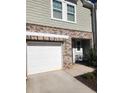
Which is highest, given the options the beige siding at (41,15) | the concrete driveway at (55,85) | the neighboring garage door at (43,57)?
the beige siding at (41,15)

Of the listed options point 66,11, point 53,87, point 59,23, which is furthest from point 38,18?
point 53,87

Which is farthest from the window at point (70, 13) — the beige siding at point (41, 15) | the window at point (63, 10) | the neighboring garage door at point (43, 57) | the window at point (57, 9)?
the neighboring garage door at point (43, 57)

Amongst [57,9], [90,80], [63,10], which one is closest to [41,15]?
[57,9]

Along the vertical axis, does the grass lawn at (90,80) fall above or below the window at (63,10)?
below

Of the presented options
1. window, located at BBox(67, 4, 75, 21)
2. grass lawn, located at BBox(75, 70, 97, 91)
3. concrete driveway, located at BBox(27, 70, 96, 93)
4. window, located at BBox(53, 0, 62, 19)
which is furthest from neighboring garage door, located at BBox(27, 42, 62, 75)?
grass lawn, located at BBox(75, 70, 97, 91)

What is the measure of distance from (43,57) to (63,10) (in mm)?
3747

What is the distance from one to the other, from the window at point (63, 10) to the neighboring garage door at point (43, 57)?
1979 millimetres

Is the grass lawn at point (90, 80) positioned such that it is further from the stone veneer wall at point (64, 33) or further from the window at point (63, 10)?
the window at point (63, 10)

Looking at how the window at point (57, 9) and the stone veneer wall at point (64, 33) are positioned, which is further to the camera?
the window at point (57, 9)

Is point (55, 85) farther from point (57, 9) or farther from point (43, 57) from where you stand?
point (57, 9)

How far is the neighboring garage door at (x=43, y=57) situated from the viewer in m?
8.71
